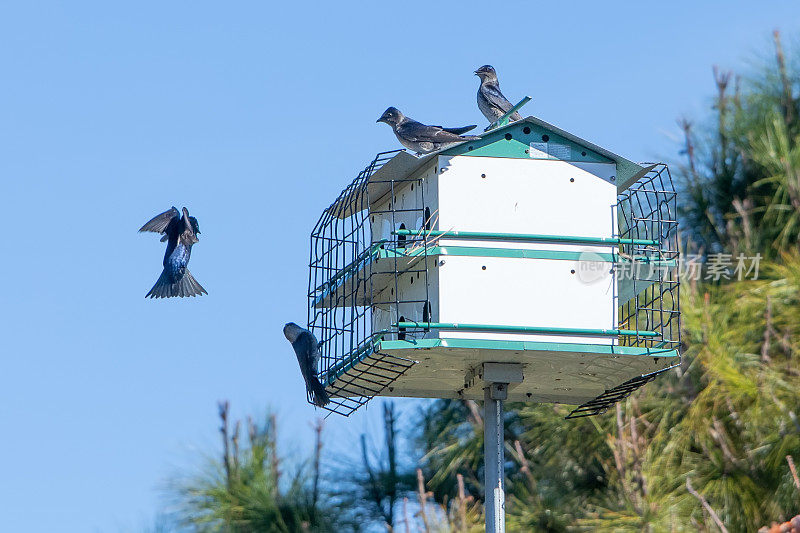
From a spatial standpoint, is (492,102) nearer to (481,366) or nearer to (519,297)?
(519,297)

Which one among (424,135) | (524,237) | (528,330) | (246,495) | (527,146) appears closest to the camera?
(528,330)

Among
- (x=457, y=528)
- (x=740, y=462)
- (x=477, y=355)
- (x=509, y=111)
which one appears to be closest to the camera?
(x=477, y=355)

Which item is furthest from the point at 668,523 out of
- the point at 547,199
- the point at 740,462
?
the point at 547,199

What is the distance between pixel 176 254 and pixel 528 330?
2.48 m

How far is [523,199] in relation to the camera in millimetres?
9719

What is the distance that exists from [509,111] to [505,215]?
796 millimetres

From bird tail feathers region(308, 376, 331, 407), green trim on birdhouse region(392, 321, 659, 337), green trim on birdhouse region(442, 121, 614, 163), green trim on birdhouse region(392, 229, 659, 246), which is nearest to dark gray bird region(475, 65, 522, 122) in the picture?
green trim on birdhouse region(442, 121, 614, 163)

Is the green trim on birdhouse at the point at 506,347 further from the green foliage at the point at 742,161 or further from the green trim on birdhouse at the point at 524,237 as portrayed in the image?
the green foliage at the point at 742,161

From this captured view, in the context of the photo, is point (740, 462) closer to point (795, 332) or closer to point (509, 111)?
point (795, 332)

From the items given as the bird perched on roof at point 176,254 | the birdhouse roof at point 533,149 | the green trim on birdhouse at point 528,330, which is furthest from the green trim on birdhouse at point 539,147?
the bird perched on roof at point 176,254

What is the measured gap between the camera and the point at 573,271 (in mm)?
9656

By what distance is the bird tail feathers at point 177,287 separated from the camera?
10633mm

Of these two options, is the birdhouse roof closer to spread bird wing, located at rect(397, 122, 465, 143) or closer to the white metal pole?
spread bird wing, located at rect(397, 122, 465, 143)

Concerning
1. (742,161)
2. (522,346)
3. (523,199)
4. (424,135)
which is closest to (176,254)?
(424,135)
